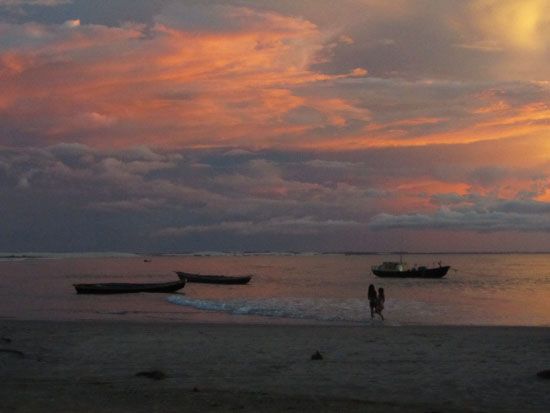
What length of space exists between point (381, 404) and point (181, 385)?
16.3 ft

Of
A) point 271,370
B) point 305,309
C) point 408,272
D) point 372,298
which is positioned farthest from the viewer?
point 408,272

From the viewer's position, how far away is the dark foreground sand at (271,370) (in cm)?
1284

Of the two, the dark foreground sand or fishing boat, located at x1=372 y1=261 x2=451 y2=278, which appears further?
fishing boat, located at x1=372 y1=261 x2=451 y2=278

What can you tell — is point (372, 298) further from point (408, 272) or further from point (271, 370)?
point (408, 272)

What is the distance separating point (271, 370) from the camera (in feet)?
56.1

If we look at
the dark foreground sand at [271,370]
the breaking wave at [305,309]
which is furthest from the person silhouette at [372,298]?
the dark foreground sand at [271,370]

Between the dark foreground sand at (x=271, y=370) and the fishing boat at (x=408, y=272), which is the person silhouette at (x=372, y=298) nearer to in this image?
the dark foreground sand at (x=271, y=370)

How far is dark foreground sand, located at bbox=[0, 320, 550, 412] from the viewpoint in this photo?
1284cm

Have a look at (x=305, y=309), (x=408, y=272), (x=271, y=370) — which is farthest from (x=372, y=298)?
(x=408, y=272)

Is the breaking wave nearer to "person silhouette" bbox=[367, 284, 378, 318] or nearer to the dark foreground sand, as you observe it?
"person silhouette" bbox=[367, 284, 378, 318]

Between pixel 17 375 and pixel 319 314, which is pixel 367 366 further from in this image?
pixel 319 314

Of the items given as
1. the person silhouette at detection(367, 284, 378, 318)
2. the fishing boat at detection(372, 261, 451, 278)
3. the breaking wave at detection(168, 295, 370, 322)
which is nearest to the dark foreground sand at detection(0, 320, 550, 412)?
the person silhouette at detection(367, 284, 378, 318)

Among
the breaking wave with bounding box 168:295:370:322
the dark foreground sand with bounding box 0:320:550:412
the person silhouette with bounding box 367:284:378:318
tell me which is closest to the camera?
the dark foreground sand with bounding box 0:320:550:412

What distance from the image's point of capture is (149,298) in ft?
188
